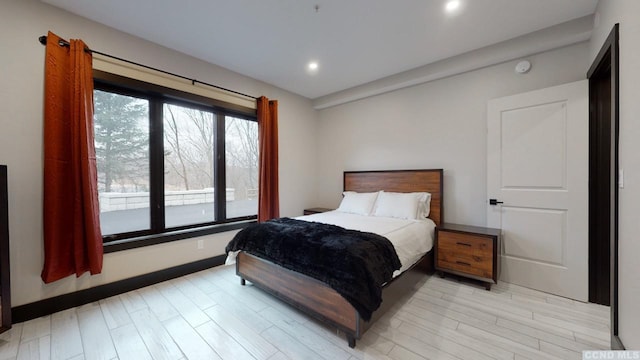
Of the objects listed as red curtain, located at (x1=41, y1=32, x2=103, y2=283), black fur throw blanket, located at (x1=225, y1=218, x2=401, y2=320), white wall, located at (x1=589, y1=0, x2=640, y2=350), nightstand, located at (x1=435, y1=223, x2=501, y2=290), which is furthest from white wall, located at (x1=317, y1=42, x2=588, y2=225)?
red curtain, located at (x1=41, y1=32, x2=103, y2=283)

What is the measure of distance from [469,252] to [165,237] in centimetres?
339

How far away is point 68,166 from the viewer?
2111 millimetres

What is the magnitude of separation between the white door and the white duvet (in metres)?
0.79

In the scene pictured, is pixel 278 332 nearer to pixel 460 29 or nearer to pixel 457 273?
pixel 457 273

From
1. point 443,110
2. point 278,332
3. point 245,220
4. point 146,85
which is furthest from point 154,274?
point 443,110

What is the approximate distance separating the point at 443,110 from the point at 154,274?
158 inches

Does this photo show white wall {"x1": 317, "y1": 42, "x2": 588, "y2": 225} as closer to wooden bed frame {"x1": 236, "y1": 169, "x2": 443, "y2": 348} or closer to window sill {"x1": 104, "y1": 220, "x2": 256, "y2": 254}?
wooden bed frame {"x1": 236, "y1": 169, "x2": 443, "y2": 348}

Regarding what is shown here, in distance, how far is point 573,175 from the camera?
2260 millimetres

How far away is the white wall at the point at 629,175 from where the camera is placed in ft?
4.34

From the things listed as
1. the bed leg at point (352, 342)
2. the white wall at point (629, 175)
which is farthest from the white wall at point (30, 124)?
the white wall at point (629, 175)

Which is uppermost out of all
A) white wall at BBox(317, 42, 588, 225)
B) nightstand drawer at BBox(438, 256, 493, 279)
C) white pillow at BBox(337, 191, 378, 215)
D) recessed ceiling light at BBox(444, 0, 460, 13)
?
recessed ceiling light at BBox(444, 0, 460, 13)

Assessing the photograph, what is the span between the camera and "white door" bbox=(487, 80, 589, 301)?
2.24 metres

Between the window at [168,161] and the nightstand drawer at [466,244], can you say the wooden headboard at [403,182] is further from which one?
the window at [168,161]

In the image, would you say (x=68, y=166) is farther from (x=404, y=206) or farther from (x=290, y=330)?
(x=404, y=206)
